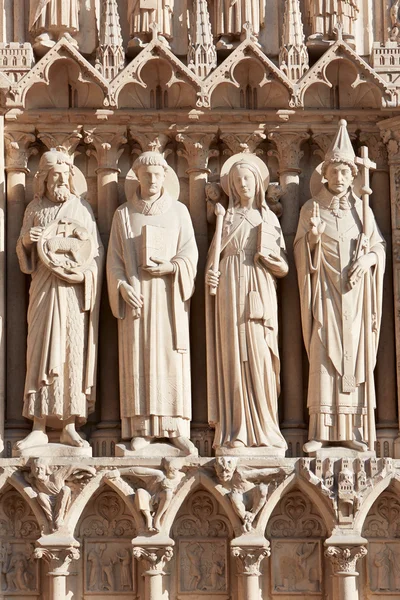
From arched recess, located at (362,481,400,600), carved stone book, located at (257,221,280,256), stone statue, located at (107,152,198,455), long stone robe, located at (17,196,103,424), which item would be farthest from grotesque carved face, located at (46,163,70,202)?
arched recess, located at (362,481,400,600)

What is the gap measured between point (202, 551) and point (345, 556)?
1.23 metres

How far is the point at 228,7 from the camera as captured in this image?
55.6ft

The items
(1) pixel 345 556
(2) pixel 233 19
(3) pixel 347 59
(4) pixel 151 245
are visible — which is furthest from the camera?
(2) pixel 233 19

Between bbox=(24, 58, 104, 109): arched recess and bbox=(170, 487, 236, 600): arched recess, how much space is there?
3.57 metres

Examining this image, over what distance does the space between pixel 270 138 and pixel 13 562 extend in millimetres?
4302

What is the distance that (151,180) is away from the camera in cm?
1639

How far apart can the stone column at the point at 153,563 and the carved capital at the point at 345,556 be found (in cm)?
134

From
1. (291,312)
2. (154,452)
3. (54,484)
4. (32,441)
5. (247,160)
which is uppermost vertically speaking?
(247,160)

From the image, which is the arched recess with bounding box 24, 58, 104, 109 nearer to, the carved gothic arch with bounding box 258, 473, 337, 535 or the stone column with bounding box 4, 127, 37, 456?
the stone column with bounding box 4, 127, 37, 456

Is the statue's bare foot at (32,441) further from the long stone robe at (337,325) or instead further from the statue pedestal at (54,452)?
the long stone robe at (337,325)

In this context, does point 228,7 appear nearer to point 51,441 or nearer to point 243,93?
point 243,93

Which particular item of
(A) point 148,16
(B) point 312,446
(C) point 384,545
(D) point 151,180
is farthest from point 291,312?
(A) point 148,16

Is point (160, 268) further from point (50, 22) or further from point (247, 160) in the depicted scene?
point (50, 22)

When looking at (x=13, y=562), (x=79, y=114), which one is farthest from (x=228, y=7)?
(x=13, y=562)
